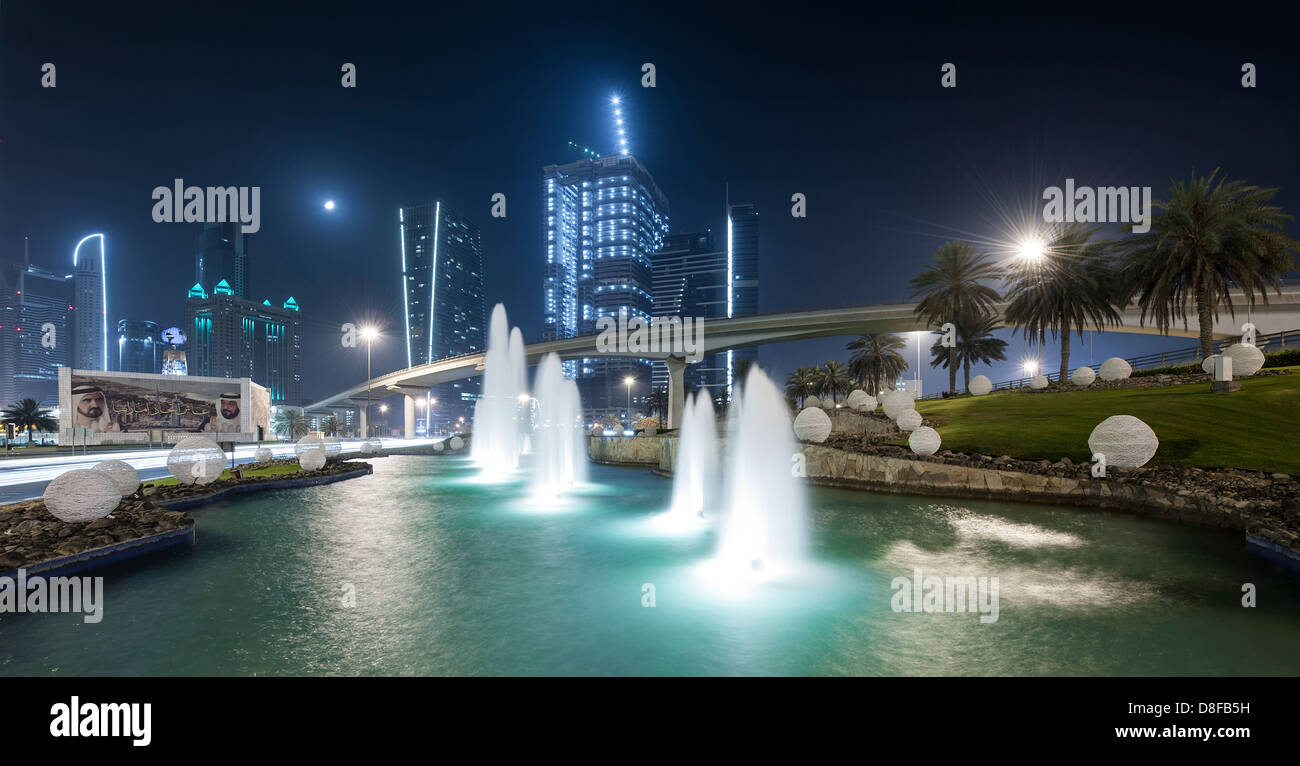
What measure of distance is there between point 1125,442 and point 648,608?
16577 mm

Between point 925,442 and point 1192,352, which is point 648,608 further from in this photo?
point 1192,352

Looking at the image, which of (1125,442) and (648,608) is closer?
(648,608)

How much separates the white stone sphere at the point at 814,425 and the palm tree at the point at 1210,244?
885 inches

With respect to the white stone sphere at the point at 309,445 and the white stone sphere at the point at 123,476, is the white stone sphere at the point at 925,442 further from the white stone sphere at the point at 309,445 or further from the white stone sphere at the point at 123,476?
the white stone sphere at the point at 309,445

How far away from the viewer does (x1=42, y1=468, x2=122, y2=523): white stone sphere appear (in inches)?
428

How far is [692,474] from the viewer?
59.0 feet

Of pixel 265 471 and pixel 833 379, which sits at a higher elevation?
pixel 833 379

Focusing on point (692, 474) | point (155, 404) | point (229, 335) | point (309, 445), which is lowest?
point (692, 474)

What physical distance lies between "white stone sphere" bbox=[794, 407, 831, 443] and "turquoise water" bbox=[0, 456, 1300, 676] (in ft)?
32.2

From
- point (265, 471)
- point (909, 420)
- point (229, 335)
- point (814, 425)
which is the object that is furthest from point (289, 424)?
point (229, 335)

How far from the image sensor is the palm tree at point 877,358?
65.1 m

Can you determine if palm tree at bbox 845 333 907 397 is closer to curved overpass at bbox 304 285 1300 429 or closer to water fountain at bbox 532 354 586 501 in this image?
curved overpass at bbox 304 285 1300 429
